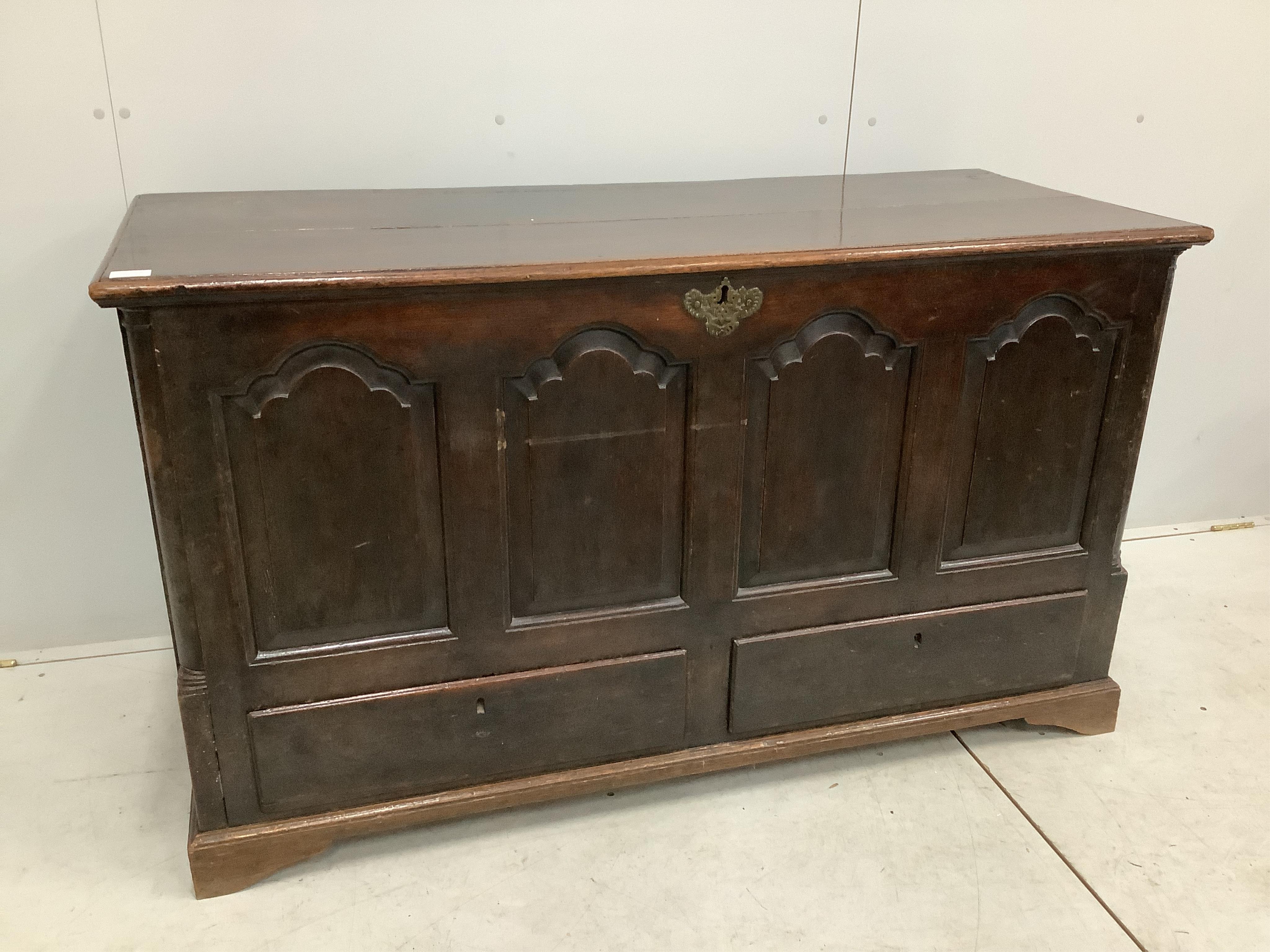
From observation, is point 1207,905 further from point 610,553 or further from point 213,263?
point 213,263

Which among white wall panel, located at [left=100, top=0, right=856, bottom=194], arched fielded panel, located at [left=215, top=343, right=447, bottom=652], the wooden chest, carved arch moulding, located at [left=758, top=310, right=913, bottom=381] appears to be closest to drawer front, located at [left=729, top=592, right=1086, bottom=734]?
the wooden chest

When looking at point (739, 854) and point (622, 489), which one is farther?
point (739, 854)

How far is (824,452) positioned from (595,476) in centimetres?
41

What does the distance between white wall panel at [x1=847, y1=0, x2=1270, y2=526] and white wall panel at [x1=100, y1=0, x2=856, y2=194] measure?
0.16 meters

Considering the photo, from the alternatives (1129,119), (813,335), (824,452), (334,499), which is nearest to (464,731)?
(334,499)

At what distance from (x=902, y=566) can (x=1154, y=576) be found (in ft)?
4.11

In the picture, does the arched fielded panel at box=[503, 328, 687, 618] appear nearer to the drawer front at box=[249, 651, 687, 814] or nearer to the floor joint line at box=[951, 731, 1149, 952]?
the drawer front at box=[249, 651, 687, 814]

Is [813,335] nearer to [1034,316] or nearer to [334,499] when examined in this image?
[1034,316]

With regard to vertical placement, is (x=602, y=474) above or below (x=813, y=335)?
below

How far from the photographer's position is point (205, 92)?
7.02ft

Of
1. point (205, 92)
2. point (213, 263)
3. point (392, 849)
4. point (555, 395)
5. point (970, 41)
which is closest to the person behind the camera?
point (213, 263)

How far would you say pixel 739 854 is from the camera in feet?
6.39

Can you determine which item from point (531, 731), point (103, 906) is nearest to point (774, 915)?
point (531, 731)

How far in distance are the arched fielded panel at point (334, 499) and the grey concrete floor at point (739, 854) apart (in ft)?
1.53
